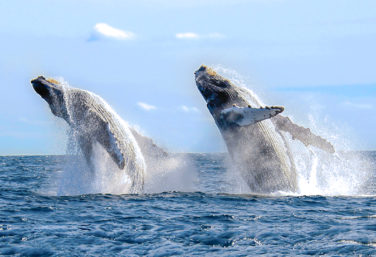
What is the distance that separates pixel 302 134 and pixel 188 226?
7004 millimetres

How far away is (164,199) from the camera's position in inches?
592

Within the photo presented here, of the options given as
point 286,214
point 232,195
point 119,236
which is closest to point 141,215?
point 119,236

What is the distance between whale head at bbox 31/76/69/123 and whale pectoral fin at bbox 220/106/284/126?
5.17 meters

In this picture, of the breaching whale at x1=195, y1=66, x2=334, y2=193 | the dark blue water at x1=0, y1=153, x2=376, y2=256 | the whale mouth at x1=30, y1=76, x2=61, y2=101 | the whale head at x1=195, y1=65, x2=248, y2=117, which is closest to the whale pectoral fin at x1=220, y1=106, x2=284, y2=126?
the breaching whale at x1=195, y1=66, x2=334, y2=193

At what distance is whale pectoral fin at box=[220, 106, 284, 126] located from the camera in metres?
13.5

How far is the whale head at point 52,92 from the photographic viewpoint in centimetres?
1602

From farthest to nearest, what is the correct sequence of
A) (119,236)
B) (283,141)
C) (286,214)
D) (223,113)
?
(283,141) < (223,113) < (286,214) < (119,236)

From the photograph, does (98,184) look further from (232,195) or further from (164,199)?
(232,195)

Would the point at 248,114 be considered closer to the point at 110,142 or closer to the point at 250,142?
the point at 250,142

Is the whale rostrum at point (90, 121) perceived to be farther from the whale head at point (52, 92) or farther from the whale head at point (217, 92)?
the whale head at point (217, 92)

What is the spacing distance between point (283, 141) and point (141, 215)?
5773mm

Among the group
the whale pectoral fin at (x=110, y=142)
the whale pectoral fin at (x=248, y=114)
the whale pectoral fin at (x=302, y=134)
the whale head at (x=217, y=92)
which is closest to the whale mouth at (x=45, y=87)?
the whale pectoral fin at (x=110, y=142)

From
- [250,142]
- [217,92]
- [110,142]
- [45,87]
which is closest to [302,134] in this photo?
[250,142]

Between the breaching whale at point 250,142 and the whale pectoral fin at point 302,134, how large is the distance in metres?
→ 0.26
